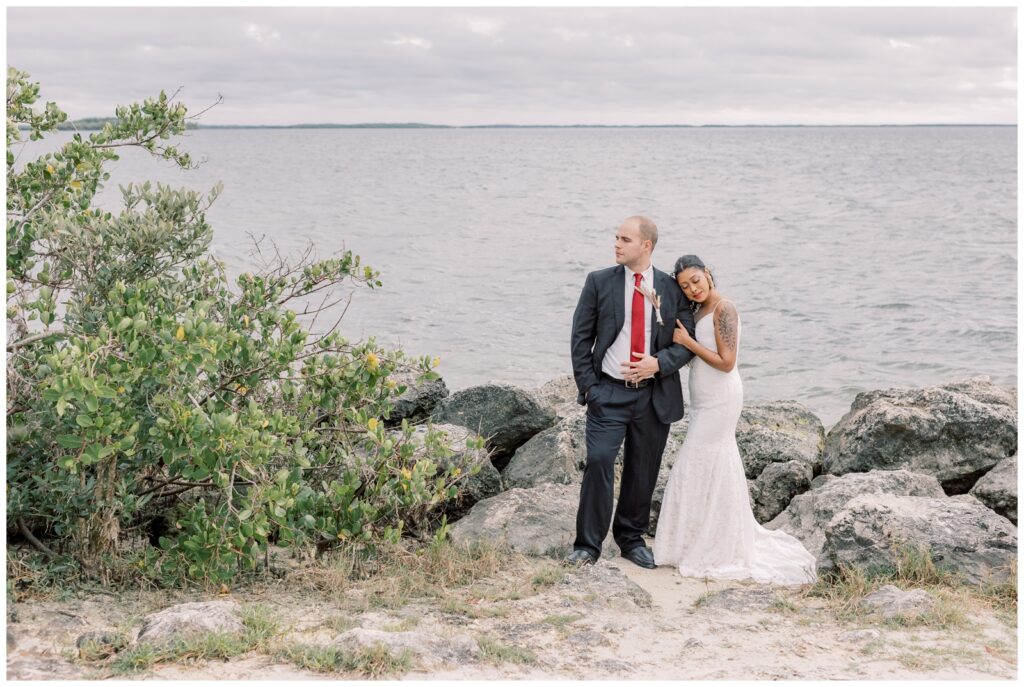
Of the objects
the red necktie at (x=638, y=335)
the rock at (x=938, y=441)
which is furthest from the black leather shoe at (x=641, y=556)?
the rock at (x=938, y=441)

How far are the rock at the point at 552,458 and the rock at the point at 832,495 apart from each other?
178 cm

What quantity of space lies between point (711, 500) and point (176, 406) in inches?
151

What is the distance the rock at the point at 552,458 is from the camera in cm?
931

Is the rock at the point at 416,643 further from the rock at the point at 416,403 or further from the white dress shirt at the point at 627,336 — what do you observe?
the rock at the point at 416,403

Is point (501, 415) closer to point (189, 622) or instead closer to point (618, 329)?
point (618, 329)

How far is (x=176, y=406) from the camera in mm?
5930

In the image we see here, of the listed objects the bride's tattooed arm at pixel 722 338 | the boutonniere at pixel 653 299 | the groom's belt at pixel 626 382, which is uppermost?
the boutonniere at pixel 653 299

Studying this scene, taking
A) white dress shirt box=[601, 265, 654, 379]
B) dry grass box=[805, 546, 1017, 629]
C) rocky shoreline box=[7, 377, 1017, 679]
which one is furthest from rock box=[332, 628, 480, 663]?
white dress shirt box=[601, 265, 654, 379]

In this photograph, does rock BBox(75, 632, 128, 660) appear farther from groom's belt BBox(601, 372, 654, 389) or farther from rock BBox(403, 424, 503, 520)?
groom's belt BBox(601, 372, 654, 389)

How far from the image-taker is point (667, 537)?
7.77 meters

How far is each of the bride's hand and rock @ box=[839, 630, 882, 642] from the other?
2.37 metres

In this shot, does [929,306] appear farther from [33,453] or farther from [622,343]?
[33,453]

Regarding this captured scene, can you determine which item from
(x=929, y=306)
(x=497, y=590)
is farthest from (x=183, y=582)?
(x=929, y=306)

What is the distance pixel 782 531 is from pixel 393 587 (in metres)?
3.14
